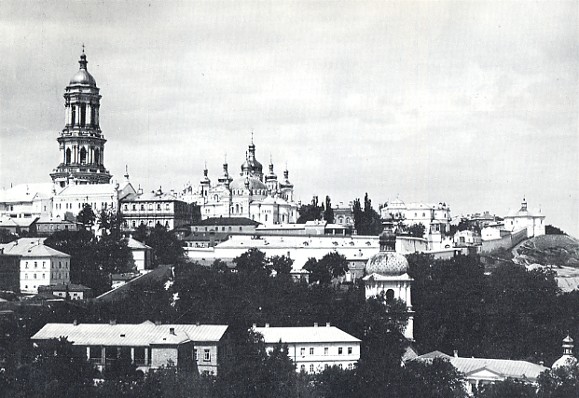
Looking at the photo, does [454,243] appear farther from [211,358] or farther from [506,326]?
[211,358]

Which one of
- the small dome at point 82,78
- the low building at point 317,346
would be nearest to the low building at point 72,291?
the low building at point 317,346

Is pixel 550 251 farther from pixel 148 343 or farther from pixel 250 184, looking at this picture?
pixel 148 343

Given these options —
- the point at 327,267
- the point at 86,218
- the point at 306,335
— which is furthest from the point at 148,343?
the point at 86,218

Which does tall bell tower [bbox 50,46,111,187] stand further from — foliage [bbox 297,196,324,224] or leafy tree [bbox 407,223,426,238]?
leafy tree [bbox 407,223,426,238]

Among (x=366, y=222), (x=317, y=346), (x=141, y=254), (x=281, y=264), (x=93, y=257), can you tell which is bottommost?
(x=317, y=346)

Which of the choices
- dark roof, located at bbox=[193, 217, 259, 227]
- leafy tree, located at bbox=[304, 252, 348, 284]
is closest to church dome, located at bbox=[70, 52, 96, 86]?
dark roof, located at bbox=[193, 217, 259, 227]

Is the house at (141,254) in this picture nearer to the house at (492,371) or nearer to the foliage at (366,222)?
the foliage at (366,222)

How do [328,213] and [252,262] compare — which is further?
[328,213]
